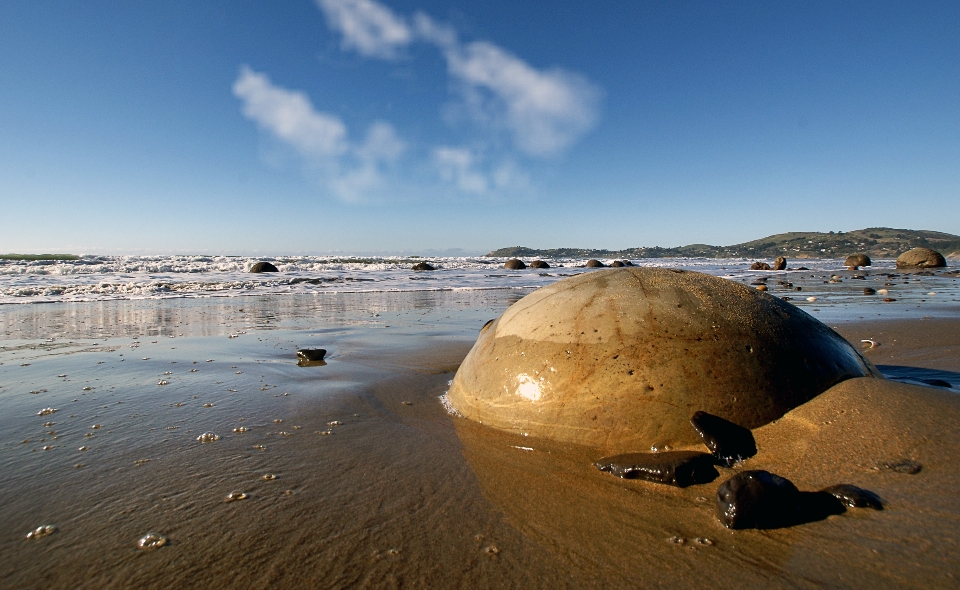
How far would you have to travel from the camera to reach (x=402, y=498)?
224 cm

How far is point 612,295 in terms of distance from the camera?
3.09m

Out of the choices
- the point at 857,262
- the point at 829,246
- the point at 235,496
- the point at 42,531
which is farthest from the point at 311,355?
the point at 829,246

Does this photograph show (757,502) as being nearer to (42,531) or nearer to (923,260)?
(42,531)

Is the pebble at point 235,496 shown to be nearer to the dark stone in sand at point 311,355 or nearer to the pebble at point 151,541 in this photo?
the pebble at point 151,541

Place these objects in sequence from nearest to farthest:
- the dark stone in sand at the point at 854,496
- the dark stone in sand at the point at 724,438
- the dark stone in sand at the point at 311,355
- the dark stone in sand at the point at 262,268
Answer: the dark stone in sand at the point at 854,496, the dark stone in sand at the point at 724,438, the dark stone in sand at the point at 311,355, the dark stone in sand at the point at 262,268

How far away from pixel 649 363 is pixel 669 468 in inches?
22.6

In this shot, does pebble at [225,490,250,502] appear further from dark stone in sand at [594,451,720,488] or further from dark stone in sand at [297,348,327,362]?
dark stone in sand at [297,348,327,362]

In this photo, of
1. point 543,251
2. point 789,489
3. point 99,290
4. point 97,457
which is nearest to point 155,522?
point 97,457

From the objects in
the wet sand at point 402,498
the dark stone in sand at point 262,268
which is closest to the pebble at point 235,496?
the wet sand at point 402,498

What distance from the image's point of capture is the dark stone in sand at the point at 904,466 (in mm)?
2163

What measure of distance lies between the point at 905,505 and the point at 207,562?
269 cm

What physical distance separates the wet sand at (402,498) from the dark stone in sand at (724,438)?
0.06 m

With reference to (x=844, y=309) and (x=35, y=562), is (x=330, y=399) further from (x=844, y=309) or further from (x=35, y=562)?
(x=844, y=309)

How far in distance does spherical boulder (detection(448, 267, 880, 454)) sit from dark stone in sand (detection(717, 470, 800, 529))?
50 cm
